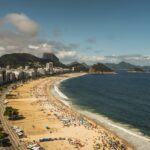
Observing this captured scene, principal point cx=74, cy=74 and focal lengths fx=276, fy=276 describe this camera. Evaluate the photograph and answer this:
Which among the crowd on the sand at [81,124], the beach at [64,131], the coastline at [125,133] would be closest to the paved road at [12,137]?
the beach at [64,131]

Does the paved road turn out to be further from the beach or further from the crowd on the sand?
the crowd on the sand

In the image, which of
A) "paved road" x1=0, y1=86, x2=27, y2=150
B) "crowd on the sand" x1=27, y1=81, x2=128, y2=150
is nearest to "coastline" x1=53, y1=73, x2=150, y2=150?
"crowd on the sand" x1=27, y1=81, x2=128, y2=150

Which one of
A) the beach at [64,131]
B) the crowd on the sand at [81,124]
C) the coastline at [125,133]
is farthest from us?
the coastline at [125,133]

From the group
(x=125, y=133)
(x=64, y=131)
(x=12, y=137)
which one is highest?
(x=12, y=137)

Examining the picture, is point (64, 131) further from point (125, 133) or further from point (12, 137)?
point (125, 133)

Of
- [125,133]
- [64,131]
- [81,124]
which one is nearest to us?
[64,131]

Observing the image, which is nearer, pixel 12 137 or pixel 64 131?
pixel 12 137

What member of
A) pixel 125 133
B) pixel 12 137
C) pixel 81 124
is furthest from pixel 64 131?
pixel 125 133

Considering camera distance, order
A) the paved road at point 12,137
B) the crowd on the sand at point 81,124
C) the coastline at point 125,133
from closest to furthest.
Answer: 1. the paved road at point 12,137
2. the crowd on the sand at point 81,124
3. the coastline at point 125,133

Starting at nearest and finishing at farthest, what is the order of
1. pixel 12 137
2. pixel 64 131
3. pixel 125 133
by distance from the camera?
1. pixel 12 137
2. pixel 64 131
3. pixel 125 133

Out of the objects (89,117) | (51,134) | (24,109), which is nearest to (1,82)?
(24,109)

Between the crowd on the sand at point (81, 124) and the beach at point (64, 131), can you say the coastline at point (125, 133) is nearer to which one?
the beach at point (64, 131)

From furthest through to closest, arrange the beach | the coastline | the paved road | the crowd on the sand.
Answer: the coastline < the crowd on the sand < the beach < the paved road
